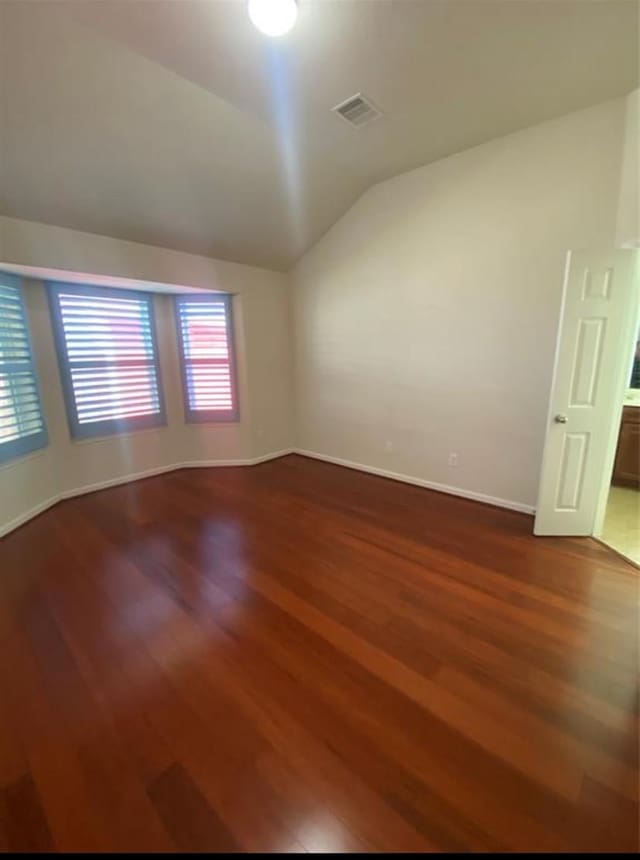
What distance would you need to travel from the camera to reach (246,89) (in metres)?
2.29

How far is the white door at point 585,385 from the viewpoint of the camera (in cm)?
238

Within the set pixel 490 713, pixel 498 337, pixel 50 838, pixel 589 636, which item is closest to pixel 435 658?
pixel 490 713

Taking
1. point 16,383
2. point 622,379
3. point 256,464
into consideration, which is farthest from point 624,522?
point 16,383

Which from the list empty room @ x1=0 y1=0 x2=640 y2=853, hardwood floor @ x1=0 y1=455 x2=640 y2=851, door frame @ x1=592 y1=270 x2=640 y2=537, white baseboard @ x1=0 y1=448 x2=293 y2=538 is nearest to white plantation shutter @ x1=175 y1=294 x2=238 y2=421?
empty room @ x1=0 y1=0 x2=640 y2=853

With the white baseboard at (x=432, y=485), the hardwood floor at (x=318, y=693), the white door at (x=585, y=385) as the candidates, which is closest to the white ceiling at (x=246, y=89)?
the white door at (x=585, y=385)

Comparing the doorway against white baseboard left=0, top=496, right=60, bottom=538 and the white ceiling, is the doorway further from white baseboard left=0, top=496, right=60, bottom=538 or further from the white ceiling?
white baseboard left=0, top=496, right=60, bottom=538

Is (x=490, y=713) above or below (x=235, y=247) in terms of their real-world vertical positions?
below

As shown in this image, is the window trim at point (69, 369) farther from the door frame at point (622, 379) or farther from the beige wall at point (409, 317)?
the door frame at point (622, 379)

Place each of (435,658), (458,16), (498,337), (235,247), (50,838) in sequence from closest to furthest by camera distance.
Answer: (50,838) < (435,658) < (458,16) < (498,337) < (235,247)

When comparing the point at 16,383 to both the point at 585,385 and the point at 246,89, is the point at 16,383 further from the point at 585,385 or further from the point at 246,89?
the point at 585,385

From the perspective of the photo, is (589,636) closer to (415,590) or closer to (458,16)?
(415,590)

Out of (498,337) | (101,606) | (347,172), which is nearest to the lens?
(101,606)

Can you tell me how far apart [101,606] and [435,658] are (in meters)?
1.93

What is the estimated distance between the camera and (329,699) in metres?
1.52
